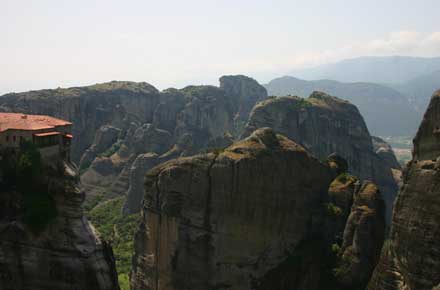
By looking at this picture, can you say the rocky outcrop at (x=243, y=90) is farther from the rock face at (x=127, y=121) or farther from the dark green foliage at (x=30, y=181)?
the dark green foliage at (x=30, y=181)

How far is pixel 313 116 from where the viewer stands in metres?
113

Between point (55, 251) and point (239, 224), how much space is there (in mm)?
21793

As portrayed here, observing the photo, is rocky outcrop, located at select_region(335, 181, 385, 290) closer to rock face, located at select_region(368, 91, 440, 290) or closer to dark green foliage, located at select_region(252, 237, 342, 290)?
dark green foliage, located at select_region(252, 237, 342, 290)

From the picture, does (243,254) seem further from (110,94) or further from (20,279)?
(110,94)

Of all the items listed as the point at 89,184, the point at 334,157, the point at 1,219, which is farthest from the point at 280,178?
the point at 89,184

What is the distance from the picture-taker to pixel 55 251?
110ft

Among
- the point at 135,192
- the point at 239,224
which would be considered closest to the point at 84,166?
the point at 135,192

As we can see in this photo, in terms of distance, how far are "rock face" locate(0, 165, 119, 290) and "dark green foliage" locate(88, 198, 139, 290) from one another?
41.2m

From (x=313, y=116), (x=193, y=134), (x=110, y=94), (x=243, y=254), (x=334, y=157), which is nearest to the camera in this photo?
(x=243, y=254)

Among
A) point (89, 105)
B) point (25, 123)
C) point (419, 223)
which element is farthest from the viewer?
point (89, 105)

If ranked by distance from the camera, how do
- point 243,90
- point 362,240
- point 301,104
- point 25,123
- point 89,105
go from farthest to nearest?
point 243,90
point 89,105
point 301,104
point 362,240
point 25,123

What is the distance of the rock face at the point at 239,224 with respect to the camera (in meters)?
51.5

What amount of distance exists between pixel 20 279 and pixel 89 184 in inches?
3561

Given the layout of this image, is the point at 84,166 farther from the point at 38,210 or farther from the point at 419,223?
the point at 419,223
